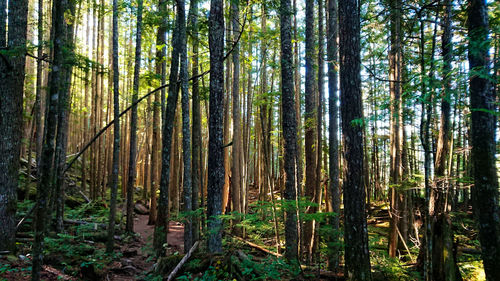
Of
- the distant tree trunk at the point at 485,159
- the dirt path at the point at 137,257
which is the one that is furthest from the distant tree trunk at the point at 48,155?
the distant tree trunk at the point at 485,159

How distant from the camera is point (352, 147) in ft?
18.0

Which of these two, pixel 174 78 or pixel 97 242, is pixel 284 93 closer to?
pixel 174 78

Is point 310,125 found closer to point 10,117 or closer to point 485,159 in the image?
point 485,159

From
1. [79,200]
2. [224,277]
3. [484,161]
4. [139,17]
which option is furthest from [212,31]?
[79,200]

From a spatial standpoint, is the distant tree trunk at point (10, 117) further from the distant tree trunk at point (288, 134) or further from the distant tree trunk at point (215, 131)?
the distant tree trunk at point (288, 134)

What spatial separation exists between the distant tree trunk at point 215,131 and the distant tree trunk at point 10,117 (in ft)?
14.8

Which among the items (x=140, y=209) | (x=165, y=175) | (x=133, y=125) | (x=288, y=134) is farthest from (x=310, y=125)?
(x=140, y=209)

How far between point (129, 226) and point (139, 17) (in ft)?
25.1

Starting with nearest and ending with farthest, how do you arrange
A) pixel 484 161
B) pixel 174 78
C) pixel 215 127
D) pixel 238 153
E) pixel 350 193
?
pixel 350 193
pixel 484 161
pixel 215 127
pixel 174 78
pixel 238 153

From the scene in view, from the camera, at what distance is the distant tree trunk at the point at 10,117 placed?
6602 millimetres

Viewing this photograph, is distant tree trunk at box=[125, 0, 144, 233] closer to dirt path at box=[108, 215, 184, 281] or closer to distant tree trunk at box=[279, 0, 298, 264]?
dirt path at box=[108, 215, 184, 281]

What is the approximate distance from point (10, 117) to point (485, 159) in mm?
10829

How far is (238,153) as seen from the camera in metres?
10.5

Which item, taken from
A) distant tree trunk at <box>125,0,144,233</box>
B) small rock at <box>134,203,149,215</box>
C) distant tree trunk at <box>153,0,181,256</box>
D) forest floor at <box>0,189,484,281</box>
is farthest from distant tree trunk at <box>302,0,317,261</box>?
small rock at <box>134,203,149,215</box>
